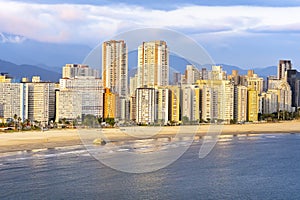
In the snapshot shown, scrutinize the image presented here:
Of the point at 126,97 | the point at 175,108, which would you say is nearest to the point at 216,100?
the point at 175,108

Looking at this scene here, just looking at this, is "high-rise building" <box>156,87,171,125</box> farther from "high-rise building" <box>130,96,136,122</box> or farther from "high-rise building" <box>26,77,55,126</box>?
"high-rise building" <box>26,77,55,126</box>

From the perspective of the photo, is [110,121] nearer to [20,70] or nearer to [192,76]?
[192,76]

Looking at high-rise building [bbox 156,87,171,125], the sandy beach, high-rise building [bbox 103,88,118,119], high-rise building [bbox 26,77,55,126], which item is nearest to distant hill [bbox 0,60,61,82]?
high-rise building [bbox 26,77,55,126]

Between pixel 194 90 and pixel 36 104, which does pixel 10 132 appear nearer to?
pixel 36 104

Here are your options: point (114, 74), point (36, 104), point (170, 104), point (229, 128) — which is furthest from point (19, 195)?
point (229, 128)

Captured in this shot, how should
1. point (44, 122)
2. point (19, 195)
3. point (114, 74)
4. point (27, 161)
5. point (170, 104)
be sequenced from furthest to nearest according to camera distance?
1. point (44, 122)
2. point (170, 104)
3. point (114, 74)
4. point (27, 161)
5. point (19, 195)

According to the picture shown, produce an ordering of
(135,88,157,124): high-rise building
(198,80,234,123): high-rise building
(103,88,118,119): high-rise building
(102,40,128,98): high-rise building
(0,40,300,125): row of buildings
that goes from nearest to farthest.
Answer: (102,40,128,98): high-rise building, (0,40,300,125): row of buildings, (135,88,157,124): high-rise building, (103,88,118,119): high-rise building, (198,80,234,123): high-rise building
